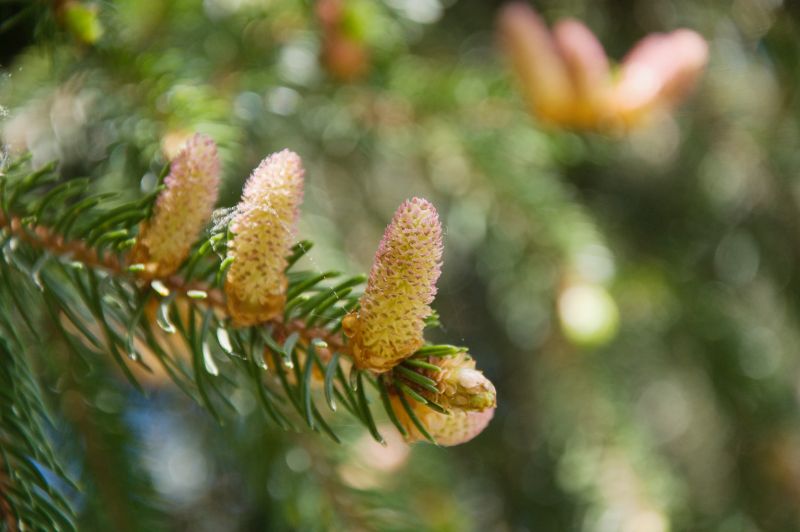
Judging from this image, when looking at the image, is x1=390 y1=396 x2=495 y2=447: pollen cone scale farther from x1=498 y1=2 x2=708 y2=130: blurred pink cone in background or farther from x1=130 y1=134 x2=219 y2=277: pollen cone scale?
x1=498 y1=2 x2=708 y2=130: blurred pink cone in background

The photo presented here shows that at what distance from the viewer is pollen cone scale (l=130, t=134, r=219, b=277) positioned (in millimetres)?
343

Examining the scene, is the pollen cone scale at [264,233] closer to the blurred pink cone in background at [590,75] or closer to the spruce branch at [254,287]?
the spruce branch at [254,287]

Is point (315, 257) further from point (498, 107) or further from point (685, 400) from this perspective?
point (685, 400)

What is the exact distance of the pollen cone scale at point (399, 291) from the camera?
301 mm

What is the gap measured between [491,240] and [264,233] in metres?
0.52

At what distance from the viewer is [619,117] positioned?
724mm

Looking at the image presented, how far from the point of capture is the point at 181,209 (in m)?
0.34

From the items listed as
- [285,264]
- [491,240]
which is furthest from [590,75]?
[285,264]

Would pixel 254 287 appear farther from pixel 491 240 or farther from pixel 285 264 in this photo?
pixel 491 240

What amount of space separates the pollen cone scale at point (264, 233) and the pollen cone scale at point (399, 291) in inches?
1.6

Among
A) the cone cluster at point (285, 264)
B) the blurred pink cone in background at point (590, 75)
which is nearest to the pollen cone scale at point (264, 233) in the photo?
the cone cluster at point (285, 264)

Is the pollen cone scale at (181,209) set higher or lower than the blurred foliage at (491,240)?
higher

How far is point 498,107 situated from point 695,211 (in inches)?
16.0

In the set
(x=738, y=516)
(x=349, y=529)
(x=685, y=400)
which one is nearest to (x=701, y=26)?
(x=685, y=400)
